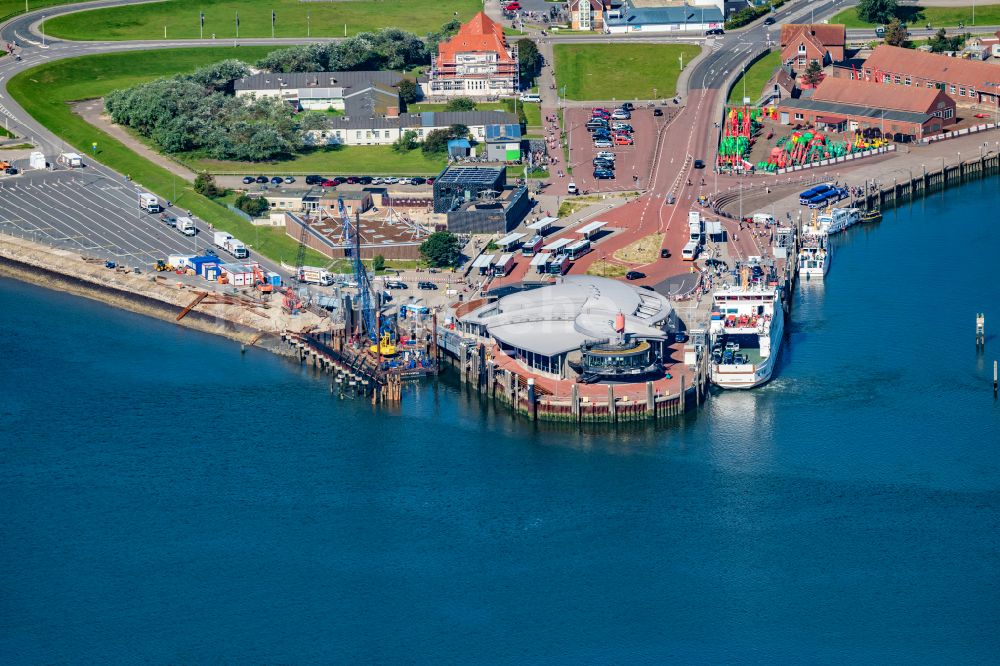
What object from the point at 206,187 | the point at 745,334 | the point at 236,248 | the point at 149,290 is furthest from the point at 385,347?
the point at 206,187

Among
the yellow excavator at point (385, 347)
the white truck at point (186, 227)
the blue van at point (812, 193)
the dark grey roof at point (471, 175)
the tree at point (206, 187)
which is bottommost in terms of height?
the yellow excavator at point (385, 347)

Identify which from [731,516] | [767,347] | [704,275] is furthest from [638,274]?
[731,516]

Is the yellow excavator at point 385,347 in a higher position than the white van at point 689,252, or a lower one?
lower

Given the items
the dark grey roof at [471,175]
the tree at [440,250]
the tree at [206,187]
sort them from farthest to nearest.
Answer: the tree at [206,187] → the dark grey roof at [471,175] → the tree at [440,250]

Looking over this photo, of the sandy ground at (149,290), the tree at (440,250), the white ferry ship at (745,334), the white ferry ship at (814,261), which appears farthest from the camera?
the white ferry ship at (814,261)

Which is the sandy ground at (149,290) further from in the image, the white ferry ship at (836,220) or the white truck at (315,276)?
the white ferry ship at (836,220)

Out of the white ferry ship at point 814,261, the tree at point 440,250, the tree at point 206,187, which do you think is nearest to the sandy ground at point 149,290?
Result: the tree at point 440,250

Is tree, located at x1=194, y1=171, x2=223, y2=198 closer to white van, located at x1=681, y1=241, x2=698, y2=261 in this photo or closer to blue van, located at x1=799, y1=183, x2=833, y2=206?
white van, located at x1=681, y1=241, x2=698, y2=261
